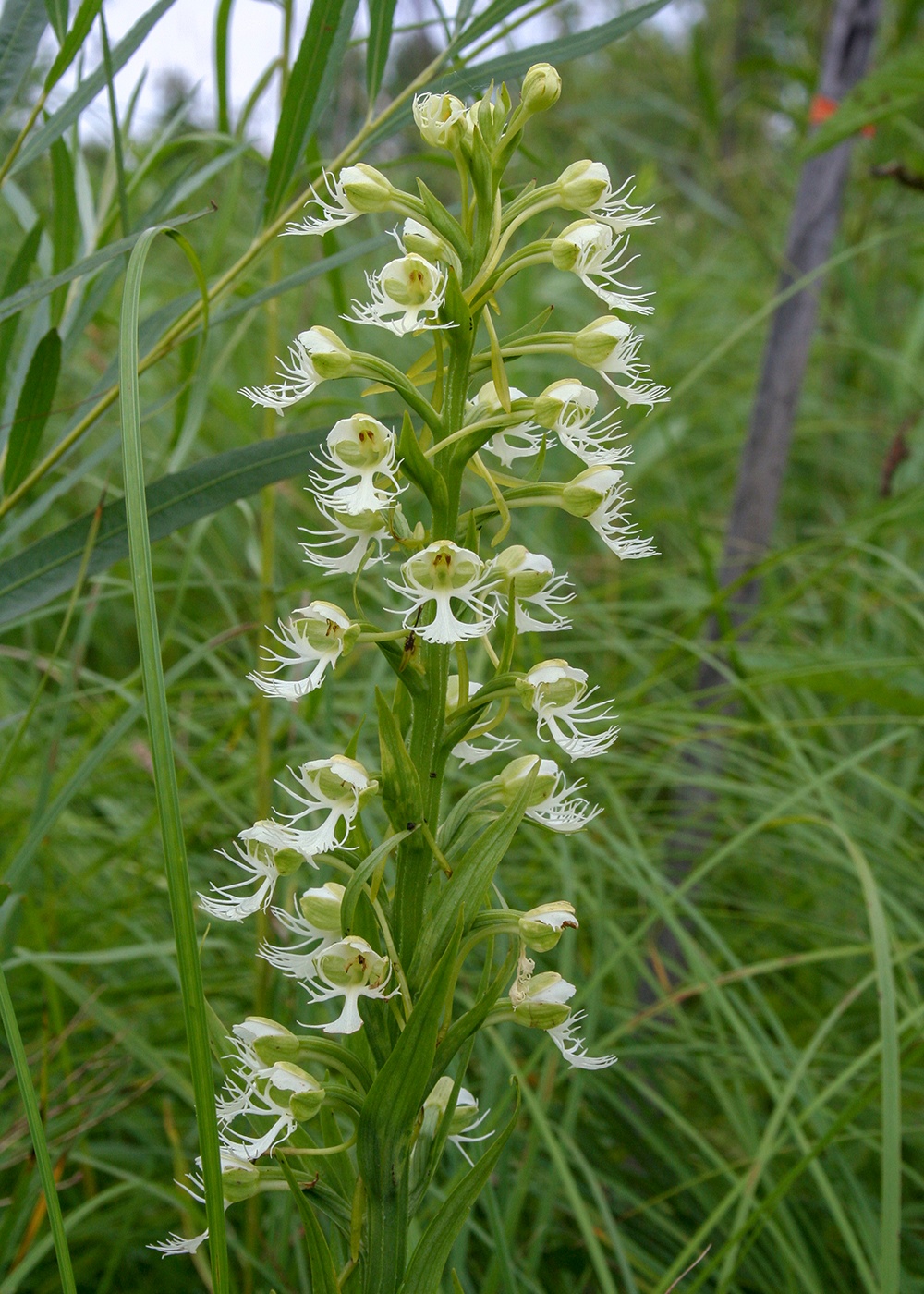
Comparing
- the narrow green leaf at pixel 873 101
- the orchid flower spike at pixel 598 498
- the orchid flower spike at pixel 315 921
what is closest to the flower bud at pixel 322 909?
the orchid flower spike at pixel 315 921

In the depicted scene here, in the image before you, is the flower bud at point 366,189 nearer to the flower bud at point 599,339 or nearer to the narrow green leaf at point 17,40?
the flower bud at point 599,339

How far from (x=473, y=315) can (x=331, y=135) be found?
2.96 m

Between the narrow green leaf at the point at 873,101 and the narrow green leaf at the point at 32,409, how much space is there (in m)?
1.61

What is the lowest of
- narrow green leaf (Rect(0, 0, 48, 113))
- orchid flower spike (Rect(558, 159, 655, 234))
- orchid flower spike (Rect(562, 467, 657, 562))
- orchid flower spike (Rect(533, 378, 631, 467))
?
orchid flower spike (Rect(562, 467, 657, 562))

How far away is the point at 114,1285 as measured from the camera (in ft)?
5.93

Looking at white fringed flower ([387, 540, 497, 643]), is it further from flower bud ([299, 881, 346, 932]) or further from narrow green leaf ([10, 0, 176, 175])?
narrow green leaf ([10, 0, 176, 175])

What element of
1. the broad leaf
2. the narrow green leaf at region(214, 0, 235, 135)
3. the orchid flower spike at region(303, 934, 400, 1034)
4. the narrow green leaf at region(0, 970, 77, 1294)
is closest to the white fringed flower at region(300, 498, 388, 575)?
the broad leaf

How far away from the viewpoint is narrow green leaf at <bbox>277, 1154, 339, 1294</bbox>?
0.92 meters

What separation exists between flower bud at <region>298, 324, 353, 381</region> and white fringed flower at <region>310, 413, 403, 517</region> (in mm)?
59

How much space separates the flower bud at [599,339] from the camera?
3.53 ft

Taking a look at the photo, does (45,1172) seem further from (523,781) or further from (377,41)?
(377,41)

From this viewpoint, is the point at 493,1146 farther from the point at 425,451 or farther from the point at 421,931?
the point at 425,451

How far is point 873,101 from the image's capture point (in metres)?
2.11

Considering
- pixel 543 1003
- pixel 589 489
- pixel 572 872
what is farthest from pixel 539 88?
pixel 572 872
